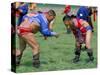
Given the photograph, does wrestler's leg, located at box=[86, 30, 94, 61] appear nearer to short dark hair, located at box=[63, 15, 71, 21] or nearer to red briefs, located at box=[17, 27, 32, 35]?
short dark hair, located at box=[63, 15, 71, 21]

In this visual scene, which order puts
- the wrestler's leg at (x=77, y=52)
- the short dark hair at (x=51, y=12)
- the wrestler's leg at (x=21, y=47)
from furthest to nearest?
the wrestler's leg at (x=77, y=52) < the short dark hair at (x=51, y=12) < the wrestler's leg at (x=21, y=47)

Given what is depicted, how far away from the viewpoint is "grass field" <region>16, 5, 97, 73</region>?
2.06 m

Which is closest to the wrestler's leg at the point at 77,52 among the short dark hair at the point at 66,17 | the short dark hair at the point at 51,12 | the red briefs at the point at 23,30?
the short dark hair at the point at 66,17

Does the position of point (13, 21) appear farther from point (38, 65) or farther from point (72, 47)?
point (72, 47)

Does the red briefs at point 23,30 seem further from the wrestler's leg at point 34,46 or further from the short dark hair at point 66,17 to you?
the short dark hair at point 66,17

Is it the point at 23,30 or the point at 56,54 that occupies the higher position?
the point at 23,30

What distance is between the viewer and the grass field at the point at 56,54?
206cm

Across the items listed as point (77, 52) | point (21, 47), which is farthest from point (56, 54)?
point (21, 47)

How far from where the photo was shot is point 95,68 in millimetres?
2340

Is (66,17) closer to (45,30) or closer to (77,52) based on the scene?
(45,30)

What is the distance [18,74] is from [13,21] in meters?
0.45

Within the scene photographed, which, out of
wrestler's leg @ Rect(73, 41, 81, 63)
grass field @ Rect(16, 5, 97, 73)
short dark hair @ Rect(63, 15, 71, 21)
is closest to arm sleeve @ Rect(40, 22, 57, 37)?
grass field @ Rect(16, 5, 97, 73)

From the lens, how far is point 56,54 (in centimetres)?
216

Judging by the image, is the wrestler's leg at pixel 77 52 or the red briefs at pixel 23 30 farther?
the wrestler's leg at pixel 77 52
